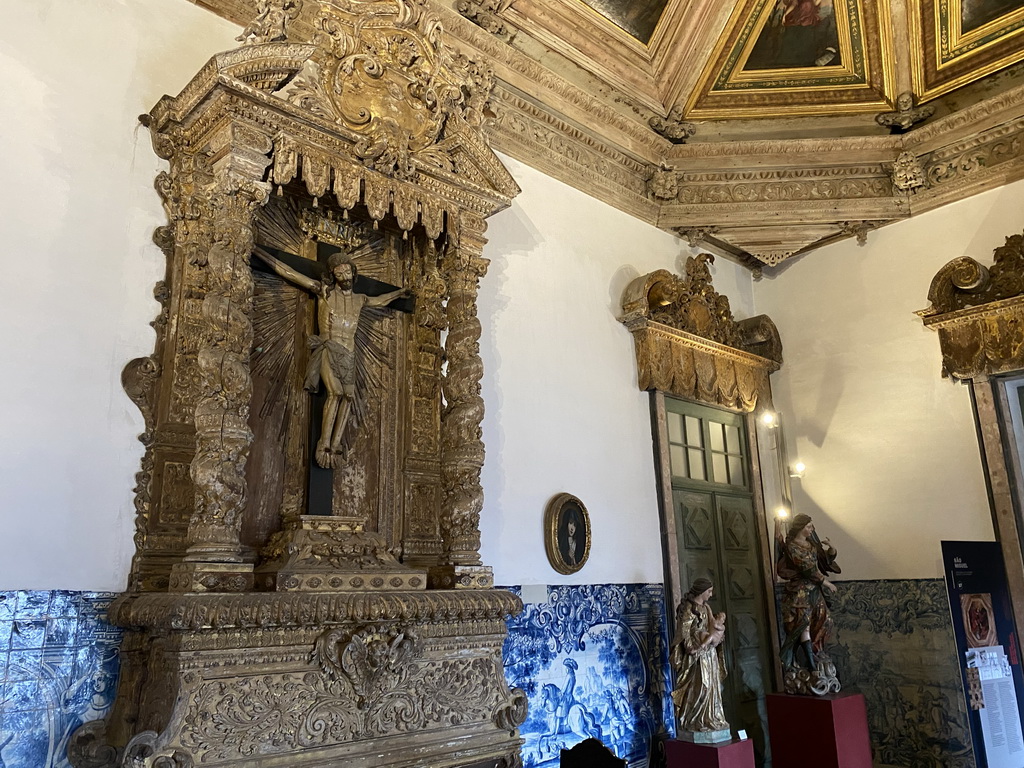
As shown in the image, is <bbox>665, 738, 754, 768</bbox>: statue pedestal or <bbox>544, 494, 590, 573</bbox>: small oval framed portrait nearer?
<bbox>665, 738, 754, 768</bbox>: statue pedestal

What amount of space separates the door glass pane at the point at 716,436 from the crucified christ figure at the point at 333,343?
4124 millimetres

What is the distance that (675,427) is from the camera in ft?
23.2

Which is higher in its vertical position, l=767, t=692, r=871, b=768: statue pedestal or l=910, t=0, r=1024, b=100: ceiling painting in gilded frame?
l=910, t=0, r=1024, b=100: ceiling painting in gilded frame

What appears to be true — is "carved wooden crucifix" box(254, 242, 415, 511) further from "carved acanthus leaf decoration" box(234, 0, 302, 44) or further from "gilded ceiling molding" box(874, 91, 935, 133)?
"gilded ceiling molding" box(874, 91, 935, 133)

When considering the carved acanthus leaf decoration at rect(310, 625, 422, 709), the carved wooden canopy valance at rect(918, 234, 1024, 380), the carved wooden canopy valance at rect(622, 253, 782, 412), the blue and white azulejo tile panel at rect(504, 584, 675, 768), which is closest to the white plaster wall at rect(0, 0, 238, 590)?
the carved acanthus leaf decoration at rect(310, 625, 422, 709)

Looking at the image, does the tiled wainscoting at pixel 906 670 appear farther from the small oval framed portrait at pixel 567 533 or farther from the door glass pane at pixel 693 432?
the small oval framed portrait at pixel 567 533

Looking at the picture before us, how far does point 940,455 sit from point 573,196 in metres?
4.02

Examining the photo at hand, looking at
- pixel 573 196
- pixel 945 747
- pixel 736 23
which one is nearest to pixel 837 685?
pixel 945 747

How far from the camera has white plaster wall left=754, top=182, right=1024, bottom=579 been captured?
22.2 feet

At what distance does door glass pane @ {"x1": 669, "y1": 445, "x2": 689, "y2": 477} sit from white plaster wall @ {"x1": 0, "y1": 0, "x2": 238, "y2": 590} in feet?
14.8

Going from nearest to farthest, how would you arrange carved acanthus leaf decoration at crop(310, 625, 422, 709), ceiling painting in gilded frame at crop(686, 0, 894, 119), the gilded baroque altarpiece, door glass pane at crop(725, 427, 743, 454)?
the gilded baroque altarpiece
carved acanthus leaf decoration at crop(310, 625, 422, 709)
ceiling painting in gilded frame at crop(686, 0, 894, 119)
door glass pane at crop(725, 427, 743, 454)

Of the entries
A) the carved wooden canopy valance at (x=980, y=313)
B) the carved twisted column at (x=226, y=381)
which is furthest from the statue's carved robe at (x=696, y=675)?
the carved wooden canopy valance at (x=980, y=313)

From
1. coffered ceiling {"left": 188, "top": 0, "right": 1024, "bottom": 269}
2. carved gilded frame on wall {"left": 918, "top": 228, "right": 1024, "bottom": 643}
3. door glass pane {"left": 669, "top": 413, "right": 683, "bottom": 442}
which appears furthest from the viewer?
door glass pane {"left": 669, "top": 413, "right": 683, "bottom": 442}

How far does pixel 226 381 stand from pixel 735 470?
17.5 feet
